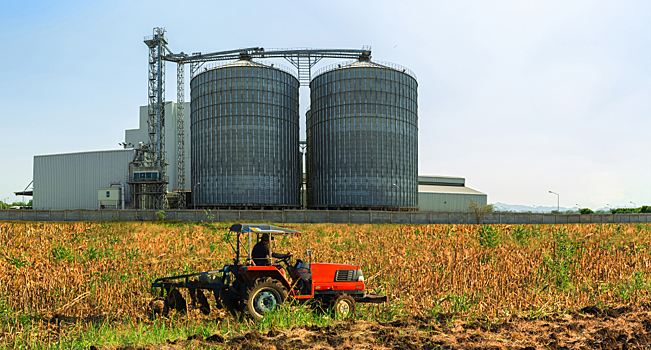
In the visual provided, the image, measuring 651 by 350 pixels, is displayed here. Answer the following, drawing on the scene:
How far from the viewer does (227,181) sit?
58594 mm

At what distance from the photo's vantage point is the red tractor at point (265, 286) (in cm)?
875

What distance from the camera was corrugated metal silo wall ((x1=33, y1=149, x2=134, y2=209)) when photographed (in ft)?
209

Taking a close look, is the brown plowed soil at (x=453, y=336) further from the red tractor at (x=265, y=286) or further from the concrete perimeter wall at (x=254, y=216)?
the concrete perimeter wall at (x=254, y=216)

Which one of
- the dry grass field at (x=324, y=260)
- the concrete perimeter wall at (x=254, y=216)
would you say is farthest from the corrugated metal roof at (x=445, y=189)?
the dry grass field at (x=324, y=260)

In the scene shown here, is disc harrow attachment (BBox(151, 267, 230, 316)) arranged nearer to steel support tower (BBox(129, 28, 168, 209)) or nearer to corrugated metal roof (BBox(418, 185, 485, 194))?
steel support tower (BBox(129, 28, 168, 209))

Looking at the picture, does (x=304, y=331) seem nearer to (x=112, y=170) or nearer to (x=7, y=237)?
(x=7, y=237)

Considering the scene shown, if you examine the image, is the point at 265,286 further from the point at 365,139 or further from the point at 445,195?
the point at 445,195

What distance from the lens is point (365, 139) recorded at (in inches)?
2340

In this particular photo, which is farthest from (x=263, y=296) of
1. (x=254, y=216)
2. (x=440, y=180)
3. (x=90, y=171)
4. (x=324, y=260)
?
(x=440, y=180)

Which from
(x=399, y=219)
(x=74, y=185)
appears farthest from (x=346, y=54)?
(x=74, y=185)

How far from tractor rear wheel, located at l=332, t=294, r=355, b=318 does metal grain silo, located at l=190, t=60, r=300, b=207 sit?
4972 cm

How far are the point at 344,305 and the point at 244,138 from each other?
51.7 metres

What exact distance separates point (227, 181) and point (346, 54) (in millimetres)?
26990

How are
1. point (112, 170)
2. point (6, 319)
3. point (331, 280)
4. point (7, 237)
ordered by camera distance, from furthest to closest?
point (112, 170) → point (7, 237) → point (331, 280) → point (6, 319)
